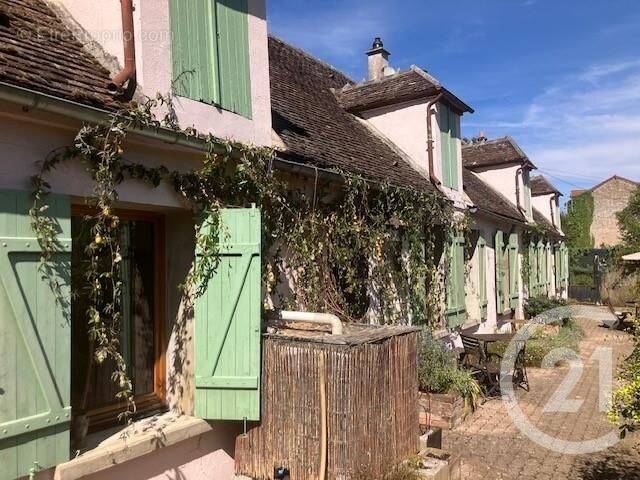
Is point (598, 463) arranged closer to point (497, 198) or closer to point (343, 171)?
point (343, 171)

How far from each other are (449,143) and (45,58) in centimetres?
775

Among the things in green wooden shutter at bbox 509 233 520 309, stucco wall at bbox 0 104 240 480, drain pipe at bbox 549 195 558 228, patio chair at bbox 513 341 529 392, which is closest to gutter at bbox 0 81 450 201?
stucco wall at bbox 0 104 240 480

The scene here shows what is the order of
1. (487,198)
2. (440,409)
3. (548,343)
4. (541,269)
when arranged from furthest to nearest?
(541,269)
(487,198)
(548,343)
(440,409)

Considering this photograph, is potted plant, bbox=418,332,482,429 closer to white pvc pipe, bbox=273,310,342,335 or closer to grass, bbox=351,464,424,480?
grass, bbox=351,464,424,480

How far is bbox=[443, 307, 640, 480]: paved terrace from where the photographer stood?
5.49m

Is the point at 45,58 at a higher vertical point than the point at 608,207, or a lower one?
lower

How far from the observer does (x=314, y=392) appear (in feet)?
13.6

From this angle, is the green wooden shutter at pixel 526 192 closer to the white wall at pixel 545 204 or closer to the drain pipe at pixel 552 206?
the white wall at pixel 545 204

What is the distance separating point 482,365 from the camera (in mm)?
8469

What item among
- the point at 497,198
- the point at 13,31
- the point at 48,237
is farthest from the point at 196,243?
the point at 497,198

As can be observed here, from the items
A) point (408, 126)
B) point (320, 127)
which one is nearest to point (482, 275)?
point (408, 126)

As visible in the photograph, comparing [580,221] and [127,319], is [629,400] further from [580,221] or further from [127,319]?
[580,221]

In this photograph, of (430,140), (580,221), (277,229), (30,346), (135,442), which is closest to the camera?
(30,346)

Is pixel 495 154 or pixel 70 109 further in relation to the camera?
pixel 495 154
